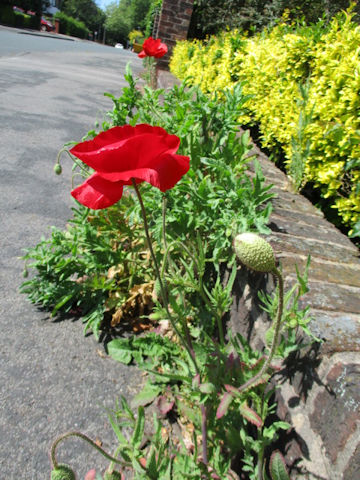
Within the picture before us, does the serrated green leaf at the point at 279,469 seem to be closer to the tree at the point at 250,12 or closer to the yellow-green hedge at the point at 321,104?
the yellow-green hedge at the point at 321,104

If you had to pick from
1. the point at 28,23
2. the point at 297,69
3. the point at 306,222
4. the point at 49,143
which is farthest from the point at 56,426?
the point at 28,23

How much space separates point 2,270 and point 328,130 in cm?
237

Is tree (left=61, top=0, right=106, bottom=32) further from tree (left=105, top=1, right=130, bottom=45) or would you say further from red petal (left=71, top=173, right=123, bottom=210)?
red petal (left=71, top=173, right=123, bottom=210)

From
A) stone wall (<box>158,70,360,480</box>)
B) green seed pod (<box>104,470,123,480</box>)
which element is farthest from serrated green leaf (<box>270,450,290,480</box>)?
green seed pod (<box>104,470,123,480</box>)

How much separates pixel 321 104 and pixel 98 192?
2.05m

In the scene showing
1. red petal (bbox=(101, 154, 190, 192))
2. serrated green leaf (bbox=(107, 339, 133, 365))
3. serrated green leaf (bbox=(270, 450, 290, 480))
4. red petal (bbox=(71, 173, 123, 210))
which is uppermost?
red petal (bbox=(101, 154, 190, 192))

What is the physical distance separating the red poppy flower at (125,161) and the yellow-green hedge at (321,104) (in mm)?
1380

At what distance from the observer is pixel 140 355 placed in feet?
6.57

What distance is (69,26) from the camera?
2584 inches

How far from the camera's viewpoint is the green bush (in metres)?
62.3

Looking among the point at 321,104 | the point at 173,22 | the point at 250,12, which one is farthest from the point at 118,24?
the point at 321,104

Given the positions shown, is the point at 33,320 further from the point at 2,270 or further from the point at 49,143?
the point at 49,143

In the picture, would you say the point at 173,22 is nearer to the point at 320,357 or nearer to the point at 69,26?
the point at 320,357

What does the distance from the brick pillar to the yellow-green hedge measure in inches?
326
